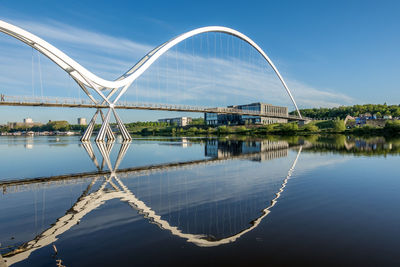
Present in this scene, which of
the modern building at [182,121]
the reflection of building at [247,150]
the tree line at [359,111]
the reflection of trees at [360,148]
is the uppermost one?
the tree line at [359,111]

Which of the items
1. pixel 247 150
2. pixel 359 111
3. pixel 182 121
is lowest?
pixel 247 150

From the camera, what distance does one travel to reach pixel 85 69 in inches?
1415

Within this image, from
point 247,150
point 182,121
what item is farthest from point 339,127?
point 182,121

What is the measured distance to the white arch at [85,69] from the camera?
2856cm

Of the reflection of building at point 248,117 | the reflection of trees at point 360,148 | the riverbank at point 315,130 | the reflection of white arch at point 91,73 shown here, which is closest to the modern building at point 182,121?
the reflection of building at point 248,117

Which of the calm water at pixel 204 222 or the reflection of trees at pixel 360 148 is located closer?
the calm water at pixel 204 222

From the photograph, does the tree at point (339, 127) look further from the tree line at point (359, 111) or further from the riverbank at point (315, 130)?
the tree line at point (359, 111)

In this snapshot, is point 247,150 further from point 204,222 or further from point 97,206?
point 204,222

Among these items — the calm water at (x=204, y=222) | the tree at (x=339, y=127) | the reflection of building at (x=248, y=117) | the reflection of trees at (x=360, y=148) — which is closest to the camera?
the calm water at (x=204, y=222)

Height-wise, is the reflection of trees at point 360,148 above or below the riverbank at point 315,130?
below

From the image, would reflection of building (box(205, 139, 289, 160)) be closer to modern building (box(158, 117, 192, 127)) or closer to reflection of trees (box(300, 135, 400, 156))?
reflection of trees (box(300, 135, 400, 156))

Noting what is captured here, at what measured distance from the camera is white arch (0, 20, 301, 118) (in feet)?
93.7

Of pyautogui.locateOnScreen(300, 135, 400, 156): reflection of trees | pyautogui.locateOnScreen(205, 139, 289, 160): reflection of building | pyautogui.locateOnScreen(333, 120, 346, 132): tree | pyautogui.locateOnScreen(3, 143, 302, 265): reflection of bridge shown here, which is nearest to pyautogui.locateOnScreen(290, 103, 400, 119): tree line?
pyautogui.locateOnScreen(333, 120, 346, 132): tree

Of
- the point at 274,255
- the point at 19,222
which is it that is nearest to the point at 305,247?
the point at 274,255
